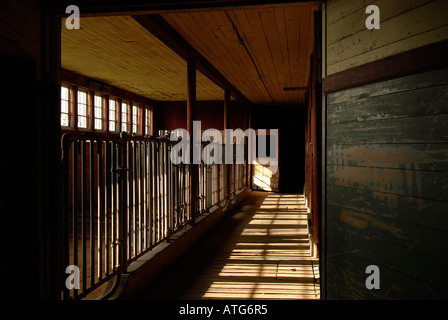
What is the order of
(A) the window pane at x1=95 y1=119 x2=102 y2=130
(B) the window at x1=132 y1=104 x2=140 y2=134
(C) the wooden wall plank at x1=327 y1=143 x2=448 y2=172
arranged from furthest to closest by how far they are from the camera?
1. (B) the window at x1=132 y1=104 x2=140 y2=134
2. (A) the window pane at x1=95 y1=119 x2=102 y2=130
3. (C) the wooden wall plank at x1=327 y1=143 x2=448 y2=172

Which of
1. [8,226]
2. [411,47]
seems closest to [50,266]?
[8,226]

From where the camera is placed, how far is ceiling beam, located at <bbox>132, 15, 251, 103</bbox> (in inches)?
148

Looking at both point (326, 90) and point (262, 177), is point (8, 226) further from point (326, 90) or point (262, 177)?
point (262, 177)

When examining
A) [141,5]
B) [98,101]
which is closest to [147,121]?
[98,101]

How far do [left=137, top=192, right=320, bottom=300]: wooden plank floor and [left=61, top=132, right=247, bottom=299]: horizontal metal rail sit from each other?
430 millimetres

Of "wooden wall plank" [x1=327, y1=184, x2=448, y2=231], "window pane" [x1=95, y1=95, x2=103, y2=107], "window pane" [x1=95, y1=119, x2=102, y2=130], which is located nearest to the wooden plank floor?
"wooden wall plank" [x1=327, y1=184, x2=448, y2=231]

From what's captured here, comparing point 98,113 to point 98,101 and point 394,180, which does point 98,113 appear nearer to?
point 98,101

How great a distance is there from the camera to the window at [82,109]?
24.5ft

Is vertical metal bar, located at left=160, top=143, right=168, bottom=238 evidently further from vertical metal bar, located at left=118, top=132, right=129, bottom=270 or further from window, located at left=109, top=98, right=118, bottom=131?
window, located at left=109, top=98, right=118, bottom=131

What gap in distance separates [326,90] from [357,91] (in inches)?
9.5

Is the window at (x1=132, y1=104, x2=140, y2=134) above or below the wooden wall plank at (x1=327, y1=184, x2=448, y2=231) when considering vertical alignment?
above

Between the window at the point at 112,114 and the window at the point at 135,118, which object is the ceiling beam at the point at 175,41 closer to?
the window at the point at 112,114

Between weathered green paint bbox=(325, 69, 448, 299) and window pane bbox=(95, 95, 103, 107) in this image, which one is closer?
weathered green paint bbox=(325, 69, 448, 299)

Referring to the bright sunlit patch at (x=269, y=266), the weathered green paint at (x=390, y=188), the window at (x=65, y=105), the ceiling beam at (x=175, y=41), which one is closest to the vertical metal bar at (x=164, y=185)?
the bright sunlit patch at (x=269, y=266)
